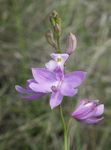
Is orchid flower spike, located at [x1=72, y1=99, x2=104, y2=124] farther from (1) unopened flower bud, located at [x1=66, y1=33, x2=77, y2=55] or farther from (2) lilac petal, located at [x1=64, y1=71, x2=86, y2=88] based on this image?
(1) unopened flower bud, located at [x1=66, y1=33, x2=77, y2=55]

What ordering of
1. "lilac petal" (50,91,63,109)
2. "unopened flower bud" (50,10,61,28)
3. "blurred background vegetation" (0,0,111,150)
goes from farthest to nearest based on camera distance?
1. "blurred background vegetation" (0,0,111,150)
2. "unopened flower bud" (50,10,61,28)
3. "lilac petal" (50,91,63,109)

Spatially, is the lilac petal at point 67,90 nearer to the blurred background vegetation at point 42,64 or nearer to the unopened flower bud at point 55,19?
the unopened flower bud at point 55,19

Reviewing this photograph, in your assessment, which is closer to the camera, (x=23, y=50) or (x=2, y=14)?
(x=23, y=50)

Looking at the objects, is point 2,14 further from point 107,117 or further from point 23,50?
→ point 107,117

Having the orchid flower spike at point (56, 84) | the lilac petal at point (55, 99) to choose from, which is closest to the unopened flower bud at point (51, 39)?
the orchid flower spike at point (56, 84)

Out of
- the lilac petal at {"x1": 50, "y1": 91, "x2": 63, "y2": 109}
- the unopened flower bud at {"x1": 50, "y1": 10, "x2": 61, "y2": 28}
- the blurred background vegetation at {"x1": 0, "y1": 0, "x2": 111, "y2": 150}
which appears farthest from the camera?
the blurred background vegetation at {"x1": 0, "y1": 0, "x2": 111, "y2": 150}

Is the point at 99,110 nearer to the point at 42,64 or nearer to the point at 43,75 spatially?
the point at 43,75

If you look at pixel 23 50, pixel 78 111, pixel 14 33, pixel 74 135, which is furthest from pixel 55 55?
pixel 14 33

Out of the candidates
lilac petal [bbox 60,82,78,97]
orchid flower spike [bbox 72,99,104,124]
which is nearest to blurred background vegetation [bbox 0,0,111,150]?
orchid flower spike [bbox 72,99,104,124]
